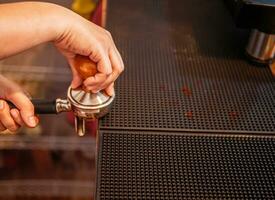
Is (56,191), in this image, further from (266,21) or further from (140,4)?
(266,21)

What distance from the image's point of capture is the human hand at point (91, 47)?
58 centimetres

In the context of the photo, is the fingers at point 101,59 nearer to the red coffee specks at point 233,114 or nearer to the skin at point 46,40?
the skin at point 46,40

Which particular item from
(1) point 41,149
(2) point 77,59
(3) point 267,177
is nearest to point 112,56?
(2) point 77,59

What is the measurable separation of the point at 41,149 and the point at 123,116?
75 cm

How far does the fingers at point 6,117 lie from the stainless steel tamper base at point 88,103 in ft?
0.41

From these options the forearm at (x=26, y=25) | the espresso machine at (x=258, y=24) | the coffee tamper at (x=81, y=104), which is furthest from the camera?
the espresso machine at (x=258, y=24)

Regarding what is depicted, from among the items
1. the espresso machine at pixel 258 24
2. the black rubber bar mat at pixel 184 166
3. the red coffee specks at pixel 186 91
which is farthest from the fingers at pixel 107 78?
the espresso machine at pixel 258 24

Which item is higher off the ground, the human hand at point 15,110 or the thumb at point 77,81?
the thumb at point 77,81

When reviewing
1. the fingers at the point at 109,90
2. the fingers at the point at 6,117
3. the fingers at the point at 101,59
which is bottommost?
the fingers at the point at 6,117

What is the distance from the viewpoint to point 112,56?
0.62 m

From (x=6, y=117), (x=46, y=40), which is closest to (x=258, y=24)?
(x=46, y=40)

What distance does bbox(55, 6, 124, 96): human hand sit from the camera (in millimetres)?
575

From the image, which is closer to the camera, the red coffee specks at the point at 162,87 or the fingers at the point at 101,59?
the fingers at the point at 101,59

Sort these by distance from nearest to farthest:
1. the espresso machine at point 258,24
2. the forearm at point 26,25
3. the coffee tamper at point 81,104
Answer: the forearm at point 26,25, the coffee tamper at point 81,104, the espresso machine at point 258,24
